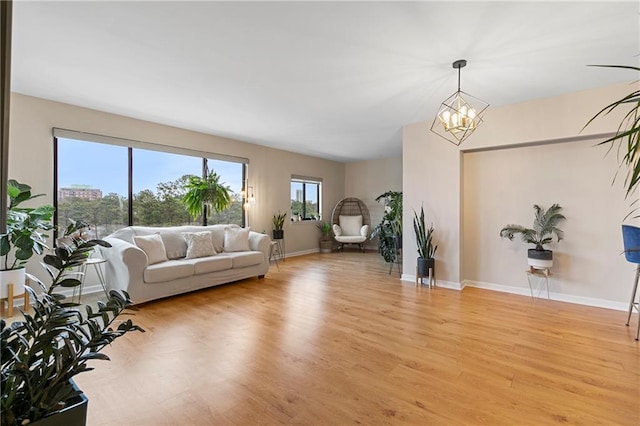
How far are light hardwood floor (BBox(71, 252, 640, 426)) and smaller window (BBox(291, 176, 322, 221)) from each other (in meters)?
3.84

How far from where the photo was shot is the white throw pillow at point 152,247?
372 centimetres

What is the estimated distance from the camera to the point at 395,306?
344 centimetres

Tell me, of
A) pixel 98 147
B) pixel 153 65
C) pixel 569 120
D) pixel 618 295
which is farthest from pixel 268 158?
pixel 618 295

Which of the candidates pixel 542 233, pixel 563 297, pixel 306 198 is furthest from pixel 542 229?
pixel 306 198

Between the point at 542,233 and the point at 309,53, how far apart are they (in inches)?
140

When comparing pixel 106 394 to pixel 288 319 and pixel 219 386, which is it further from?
pixel 288 319

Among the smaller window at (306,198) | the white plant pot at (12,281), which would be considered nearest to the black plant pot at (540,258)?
the smaller window at (306,198)

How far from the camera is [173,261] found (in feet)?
12.9

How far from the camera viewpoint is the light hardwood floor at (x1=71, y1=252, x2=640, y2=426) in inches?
65.9

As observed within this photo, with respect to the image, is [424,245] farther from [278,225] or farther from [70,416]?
[70,416]

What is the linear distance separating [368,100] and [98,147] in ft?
12.7

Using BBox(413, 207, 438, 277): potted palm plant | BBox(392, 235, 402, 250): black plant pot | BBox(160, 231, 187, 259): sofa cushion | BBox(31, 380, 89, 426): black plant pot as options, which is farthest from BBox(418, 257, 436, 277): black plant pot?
BBox(31, 380, 89, 426): black plant pot

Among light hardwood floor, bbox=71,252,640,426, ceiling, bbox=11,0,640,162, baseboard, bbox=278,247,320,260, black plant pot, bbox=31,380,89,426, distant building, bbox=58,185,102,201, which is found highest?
ceiling, bbox=11,0,640,162

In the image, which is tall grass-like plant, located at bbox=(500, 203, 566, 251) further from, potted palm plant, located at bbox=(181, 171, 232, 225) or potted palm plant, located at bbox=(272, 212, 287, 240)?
potted palm plant, located at bbox=(181, 171, 232, 225)
